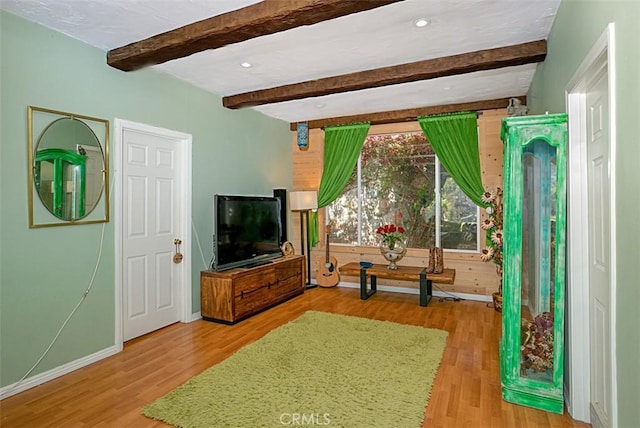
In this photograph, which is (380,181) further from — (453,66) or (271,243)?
(453,66)

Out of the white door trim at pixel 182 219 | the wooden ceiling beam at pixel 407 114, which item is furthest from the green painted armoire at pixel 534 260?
the white door trim at pixel 182 219

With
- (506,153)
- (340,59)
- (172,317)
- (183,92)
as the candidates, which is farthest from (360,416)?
(183,92)

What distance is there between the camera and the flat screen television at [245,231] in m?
3.95

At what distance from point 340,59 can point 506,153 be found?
180 cm

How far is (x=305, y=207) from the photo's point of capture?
5.24m

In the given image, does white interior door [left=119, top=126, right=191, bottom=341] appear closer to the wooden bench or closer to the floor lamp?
the floor lamp

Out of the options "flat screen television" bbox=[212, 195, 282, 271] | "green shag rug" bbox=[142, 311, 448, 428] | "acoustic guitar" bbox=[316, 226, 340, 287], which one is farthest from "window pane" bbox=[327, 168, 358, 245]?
"green shag rug" bbox=[142, 311, 448, 428]

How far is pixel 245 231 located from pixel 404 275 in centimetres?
212

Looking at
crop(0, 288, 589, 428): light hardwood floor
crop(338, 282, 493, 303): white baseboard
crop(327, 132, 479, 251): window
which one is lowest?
crop(0, 288, 589, 428): light hardwood floor

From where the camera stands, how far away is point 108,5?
2.34 m

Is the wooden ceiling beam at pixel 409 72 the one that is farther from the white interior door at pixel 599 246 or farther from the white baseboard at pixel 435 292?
the white baseboard at pixel 435 292

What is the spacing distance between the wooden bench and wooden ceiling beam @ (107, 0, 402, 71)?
3262mm

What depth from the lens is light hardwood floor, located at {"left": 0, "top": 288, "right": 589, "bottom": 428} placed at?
212 cm

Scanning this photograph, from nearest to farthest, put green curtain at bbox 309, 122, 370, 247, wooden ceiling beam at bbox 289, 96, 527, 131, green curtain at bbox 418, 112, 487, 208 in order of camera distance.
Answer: wooden ceiling beam at bbox 289, 96, 527, 131 < green curtain at bbox 418, 112, 487, 208 < green curtain at bbox 309, 122, 370, 247
